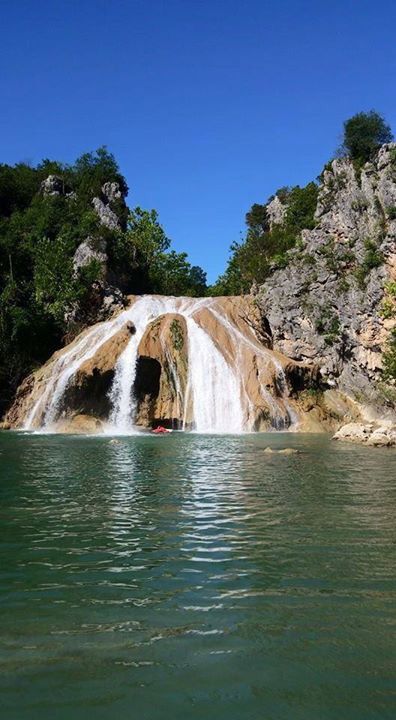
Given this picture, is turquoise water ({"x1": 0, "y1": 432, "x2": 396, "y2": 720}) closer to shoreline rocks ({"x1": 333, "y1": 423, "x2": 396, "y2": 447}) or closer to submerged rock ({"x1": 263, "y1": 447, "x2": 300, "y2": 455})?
submerged rock ({"x1": 263, "y1": 447, "x2": 300, "y2": 455})

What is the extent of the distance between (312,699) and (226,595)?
2295 millimetres

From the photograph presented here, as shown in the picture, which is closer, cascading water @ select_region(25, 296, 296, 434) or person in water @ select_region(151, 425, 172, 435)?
person in water @ select_region(151, 425, 172, 435)

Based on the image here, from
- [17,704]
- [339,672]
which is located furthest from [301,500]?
[17,704]

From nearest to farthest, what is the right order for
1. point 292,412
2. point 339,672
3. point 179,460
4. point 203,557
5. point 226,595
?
point 339,672 → point 226,595 → point 203,557 → point 179,460 → point 292,412

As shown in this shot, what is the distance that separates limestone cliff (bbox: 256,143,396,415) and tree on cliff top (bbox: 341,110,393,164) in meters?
6.31

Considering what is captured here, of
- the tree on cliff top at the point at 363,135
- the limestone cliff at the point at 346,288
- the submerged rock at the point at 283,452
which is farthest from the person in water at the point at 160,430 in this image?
the tree on cliff top at the point at 363,135

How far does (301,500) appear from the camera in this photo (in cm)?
1252

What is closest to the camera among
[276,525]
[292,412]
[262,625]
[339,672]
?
[339,672]

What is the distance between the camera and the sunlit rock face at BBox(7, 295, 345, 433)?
35.4m

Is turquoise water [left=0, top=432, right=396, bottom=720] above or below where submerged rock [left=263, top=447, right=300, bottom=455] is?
below

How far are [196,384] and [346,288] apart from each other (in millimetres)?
13392

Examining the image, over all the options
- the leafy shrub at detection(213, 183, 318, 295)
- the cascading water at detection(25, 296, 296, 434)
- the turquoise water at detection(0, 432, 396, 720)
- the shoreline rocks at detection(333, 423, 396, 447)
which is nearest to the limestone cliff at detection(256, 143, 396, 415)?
the leafy shrub at detection(213, 183, 318, 295)

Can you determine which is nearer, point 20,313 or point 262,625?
point 262,625

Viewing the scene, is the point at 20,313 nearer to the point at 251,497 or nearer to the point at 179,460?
the point at 179,460
